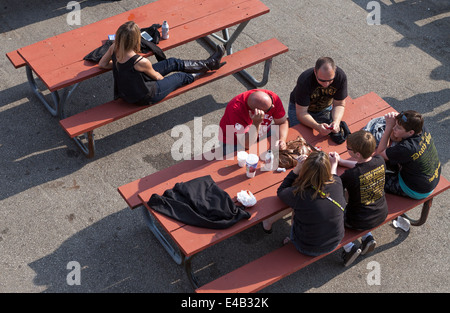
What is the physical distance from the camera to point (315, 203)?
Result: 4.84m

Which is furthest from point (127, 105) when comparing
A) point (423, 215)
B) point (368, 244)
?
point (423, 215)

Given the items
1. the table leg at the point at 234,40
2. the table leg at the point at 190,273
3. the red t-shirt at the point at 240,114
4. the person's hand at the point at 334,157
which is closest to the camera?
the table leg at the point at 190,273

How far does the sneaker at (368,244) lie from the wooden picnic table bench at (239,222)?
201mm

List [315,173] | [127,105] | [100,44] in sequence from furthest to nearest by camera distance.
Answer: [100,44], [127,105], [315,173]

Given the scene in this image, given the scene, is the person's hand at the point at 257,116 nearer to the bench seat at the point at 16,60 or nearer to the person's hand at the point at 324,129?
the person's hand at the point at 324,129

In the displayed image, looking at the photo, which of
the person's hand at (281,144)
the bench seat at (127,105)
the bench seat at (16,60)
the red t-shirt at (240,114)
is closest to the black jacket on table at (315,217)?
the person's hand at (281,144)

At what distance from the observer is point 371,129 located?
19.2 feet

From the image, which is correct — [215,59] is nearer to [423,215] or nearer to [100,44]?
[100,44]

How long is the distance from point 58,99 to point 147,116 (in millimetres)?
1025

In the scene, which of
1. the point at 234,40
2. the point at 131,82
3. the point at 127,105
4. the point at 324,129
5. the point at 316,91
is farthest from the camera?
the point at 234,40

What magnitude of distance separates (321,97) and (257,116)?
0.84 meters

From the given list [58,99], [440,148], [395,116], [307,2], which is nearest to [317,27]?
[307,2]

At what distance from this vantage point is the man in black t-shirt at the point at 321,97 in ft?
18.9
